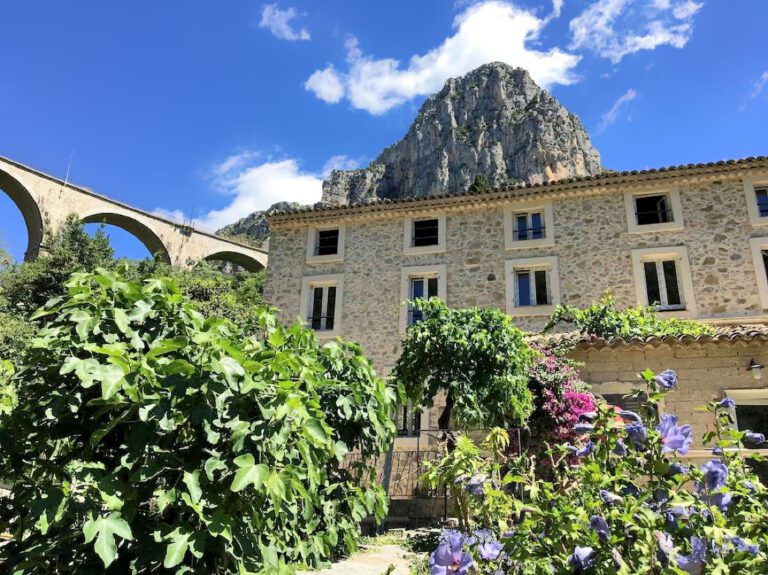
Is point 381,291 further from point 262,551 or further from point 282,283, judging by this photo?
point 262,551

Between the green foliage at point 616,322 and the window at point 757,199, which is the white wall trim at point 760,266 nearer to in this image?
the window at point 757,199

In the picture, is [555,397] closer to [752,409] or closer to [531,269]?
[752,409]

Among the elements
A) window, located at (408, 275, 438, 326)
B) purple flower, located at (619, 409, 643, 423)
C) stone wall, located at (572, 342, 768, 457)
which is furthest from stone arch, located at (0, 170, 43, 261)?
purple flower, located at (619, 409, 643, 423)

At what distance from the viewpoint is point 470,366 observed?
7.60 meters

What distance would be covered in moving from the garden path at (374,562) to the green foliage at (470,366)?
226 centimetres

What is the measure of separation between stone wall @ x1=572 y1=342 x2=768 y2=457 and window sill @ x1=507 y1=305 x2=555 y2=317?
4784 millimetres

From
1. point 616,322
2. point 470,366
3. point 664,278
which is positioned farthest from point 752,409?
point 664,278

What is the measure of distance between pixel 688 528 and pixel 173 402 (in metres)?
1.83

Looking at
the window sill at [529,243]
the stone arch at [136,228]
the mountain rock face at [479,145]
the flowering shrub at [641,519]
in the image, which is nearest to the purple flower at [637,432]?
the flowering shrub at [641,519]

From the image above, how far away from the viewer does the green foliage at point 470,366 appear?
727 centimetres

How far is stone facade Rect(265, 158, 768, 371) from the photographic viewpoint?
1230cm

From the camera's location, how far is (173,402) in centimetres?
212

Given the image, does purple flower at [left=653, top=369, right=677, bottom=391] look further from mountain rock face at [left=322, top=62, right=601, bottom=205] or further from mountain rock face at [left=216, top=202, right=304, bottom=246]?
mountain rock face at [left=216, top=202, right=304, bottom=246]

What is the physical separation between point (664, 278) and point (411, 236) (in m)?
6.43
